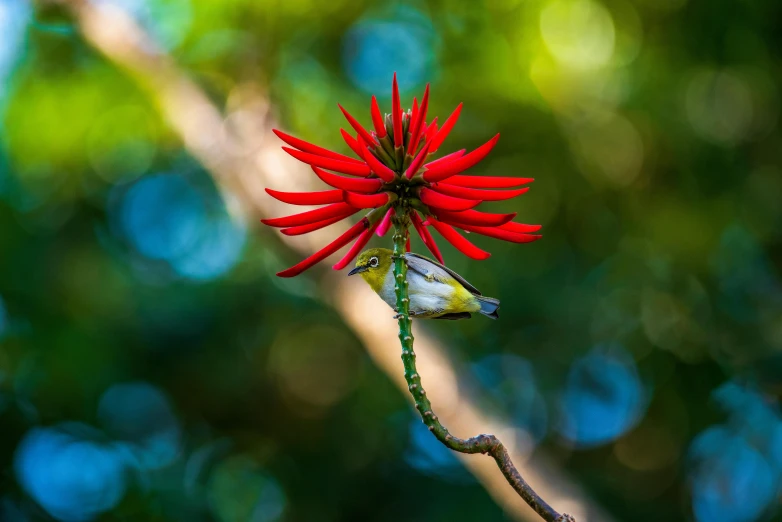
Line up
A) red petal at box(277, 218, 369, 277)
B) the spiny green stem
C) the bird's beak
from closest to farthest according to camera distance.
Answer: the spiny green stem
red petal at box(277, 218, 369, 277)
the bird's beak

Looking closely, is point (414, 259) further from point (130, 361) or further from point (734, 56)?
point (130, 361)

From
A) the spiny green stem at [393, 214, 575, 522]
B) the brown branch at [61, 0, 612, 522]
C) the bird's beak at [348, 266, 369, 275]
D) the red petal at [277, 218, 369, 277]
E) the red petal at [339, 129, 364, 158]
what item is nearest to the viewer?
the spiny green stem at [393, 214, 575, 522]

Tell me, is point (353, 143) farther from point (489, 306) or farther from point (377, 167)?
point (489, 306)

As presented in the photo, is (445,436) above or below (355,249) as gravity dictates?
below

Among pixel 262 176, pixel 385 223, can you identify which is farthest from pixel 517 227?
pixel 262 176

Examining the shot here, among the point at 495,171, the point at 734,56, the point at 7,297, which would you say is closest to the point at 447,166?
the point at 495,171

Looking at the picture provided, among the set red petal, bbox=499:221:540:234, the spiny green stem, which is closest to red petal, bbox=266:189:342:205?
the spiny green stem

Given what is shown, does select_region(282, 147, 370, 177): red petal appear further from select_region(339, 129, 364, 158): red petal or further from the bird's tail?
the bird's tail

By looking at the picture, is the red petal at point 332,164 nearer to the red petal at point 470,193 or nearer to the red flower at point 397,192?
the red flower at point 397,192
